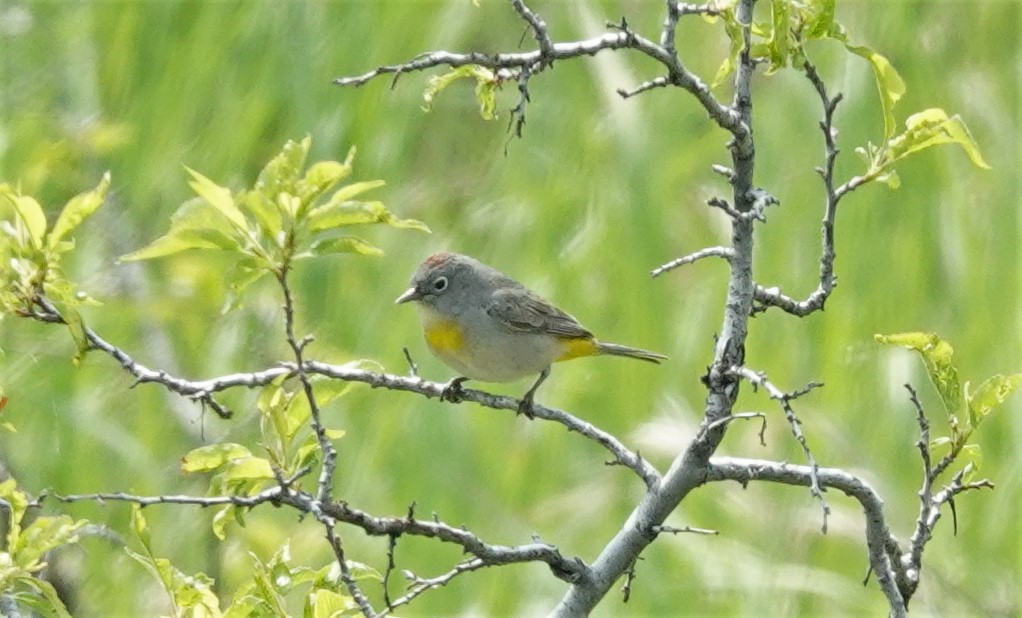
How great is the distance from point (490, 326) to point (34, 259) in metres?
2.78

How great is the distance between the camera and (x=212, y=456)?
2670 mm

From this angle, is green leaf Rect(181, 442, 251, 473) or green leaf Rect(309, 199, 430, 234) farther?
green leaf Rect(181, 442, 251, 473)

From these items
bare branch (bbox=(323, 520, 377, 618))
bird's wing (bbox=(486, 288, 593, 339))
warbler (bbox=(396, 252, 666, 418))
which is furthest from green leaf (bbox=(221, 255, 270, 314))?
bird's wing (bbox=(486, 288, 593, 339))

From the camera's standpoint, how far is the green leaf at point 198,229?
2.43 metres

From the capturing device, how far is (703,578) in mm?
6160

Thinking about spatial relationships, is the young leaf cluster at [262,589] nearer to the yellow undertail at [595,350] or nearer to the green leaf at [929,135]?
the green leaf at [929,135]

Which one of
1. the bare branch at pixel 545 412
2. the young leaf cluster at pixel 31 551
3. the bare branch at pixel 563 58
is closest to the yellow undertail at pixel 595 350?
the bare branch at pixel 545 412

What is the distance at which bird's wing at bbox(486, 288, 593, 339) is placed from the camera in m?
5.38

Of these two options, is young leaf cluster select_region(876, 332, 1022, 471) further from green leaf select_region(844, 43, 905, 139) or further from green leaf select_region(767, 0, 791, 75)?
green leaf select_region(767, 0, 791, 75)

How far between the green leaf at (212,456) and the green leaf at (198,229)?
0.39 m

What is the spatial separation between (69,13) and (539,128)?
205 cm

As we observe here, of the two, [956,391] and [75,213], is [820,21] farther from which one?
[75,213]

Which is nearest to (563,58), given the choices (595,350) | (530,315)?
(530,315)

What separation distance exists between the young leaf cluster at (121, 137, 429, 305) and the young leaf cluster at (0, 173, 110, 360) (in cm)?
23
